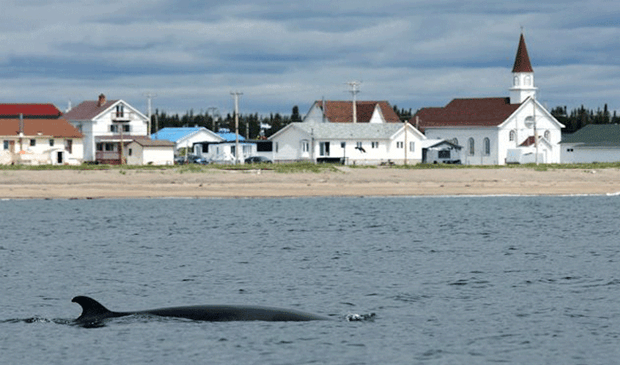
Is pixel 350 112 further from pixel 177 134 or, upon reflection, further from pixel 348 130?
pixel 348 130

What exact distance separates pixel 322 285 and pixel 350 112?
111 metres

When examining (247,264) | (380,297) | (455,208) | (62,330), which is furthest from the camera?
(455,208)

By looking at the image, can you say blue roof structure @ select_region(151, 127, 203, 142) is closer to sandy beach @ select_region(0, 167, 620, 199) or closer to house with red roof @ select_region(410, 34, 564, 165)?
house with red roof @ select_region(410, 34, 564, 165)

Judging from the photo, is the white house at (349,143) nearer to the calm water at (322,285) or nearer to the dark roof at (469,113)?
the dark roof at (469,113)

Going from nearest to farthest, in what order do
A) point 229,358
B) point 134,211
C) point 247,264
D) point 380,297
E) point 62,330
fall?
point 229,358 < point 62,330 < point 380,297 < point 247,264 < point 134,211

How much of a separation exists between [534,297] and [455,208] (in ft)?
126

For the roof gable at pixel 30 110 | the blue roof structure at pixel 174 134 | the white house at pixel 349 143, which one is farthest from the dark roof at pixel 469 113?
the roof gable at pixel 30 110

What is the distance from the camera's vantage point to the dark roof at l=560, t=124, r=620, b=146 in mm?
117375

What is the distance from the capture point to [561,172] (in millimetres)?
86938

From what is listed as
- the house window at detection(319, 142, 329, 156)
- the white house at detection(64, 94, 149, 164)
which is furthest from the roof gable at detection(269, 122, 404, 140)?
the white house at detection(64, 94, 149, 164)

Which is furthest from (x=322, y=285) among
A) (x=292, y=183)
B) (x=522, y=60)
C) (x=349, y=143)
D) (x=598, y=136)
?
(x=522, y=60)

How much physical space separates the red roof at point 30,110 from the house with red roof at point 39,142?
17052 millimetres

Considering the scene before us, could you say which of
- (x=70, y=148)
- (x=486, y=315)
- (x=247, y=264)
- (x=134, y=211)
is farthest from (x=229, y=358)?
(x=70, y=148)

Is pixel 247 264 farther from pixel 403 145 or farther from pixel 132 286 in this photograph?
pixel 403 145
